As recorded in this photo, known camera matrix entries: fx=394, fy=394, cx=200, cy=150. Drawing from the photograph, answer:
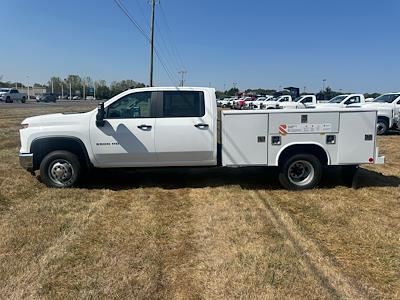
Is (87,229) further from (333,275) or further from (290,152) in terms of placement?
(290,152)

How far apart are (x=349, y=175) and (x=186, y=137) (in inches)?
130

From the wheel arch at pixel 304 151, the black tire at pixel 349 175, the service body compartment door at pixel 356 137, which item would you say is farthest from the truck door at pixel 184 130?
the black tire at pixel 349 175

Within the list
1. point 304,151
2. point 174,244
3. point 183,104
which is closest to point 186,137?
point 183,104

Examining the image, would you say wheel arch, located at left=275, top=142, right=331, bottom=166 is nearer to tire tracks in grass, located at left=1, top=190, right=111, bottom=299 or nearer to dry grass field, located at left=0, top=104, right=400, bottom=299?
dry grass field, located at left=0, top=104, right=400, bottom=299

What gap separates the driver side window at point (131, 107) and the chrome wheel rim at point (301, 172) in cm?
280

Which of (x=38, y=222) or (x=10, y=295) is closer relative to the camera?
(x=10, y=295)

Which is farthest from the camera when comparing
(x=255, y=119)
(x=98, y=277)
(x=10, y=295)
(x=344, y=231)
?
(x=255, y=119)

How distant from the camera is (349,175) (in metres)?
7.65

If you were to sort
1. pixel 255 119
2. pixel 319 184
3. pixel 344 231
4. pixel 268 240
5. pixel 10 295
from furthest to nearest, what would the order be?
1. pixel 319 184
2. pixel 255 119
3. pixel 344 231
4. pixel 268 240
5. pixel 10 295

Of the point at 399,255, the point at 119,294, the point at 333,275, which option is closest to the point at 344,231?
the point at 399,255

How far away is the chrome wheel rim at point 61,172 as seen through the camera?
7.15 metres

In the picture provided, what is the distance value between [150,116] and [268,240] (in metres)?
3.33

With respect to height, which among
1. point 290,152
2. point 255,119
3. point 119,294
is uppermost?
point 255,119

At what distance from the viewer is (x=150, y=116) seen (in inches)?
278
